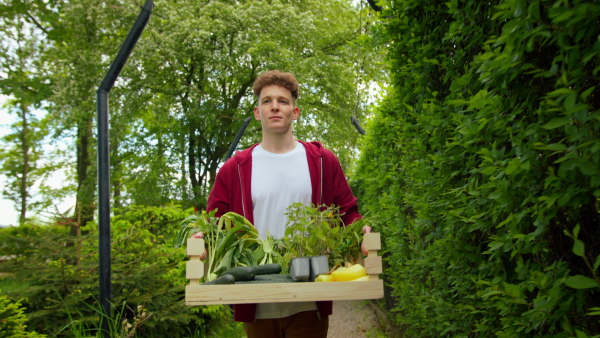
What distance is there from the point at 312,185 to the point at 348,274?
3.00 ft

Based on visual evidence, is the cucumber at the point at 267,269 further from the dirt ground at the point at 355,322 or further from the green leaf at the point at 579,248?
the dirt ground at the point at 355,322

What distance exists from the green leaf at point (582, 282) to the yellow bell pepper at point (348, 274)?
1.06m

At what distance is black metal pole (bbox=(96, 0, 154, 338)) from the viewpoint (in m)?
5.16

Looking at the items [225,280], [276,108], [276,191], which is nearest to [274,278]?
[225,280]

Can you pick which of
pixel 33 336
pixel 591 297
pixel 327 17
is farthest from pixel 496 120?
pixel 327 17

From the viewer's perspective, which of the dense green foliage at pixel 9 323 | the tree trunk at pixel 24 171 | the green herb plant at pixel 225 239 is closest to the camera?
the green herb plant at pixel 225 239

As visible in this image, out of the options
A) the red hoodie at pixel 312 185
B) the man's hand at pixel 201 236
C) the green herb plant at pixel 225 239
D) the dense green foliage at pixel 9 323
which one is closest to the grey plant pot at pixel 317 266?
the green herb plant at pixel 225 239

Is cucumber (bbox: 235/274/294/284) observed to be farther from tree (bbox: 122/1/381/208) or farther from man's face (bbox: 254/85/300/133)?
tree (bbox: 122/1/381/208)

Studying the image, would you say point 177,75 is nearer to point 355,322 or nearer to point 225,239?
point 355,322

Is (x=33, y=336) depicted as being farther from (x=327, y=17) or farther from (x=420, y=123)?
(x=327, y=17)

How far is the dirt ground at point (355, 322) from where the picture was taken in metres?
7.81

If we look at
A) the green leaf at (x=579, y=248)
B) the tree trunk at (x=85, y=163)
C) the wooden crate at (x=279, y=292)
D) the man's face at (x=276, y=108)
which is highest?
the tree trunk at (x=85, y=163)

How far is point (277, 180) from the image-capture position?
320cm

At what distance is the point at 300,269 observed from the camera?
2.35 metres
